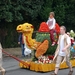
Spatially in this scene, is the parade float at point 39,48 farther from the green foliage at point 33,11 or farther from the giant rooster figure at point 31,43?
the green foliage at point 33,11

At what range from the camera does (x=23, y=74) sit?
9.34 m

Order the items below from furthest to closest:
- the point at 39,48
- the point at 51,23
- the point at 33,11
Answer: the point at 33,11, the point at 51,23, the point at 39,48

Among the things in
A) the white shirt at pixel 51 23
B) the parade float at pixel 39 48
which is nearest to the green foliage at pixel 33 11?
the white shirt at pixel 51 23

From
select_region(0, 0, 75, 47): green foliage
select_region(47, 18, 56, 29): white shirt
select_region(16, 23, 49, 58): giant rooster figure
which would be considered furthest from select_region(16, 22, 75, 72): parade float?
select_region(0, 0, 75, 47): green foliage

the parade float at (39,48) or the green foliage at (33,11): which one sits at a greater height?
the green foliage at (33,11)

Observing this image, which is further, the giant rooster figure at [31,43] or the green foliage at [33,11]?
the green foliage at [33,11]

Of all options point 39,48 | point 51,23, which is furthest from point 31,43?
point 51,23

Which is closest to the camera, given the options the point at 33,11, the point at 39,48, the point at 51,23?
the point at 39,48

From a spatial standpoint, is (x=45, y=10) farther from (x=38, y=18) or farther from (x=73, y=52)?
(x=73, y=52)

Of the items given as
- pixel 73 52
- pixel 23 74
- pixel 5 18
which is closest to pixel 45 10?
pixel 5 18

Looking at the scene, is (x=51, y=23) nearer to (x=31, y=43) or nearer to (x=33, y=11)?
(x=31, y=43)

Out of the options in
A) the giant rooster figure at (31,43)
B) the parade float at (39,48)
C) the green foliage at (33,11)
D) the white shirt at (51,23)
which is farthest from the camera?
the green foliage at (33,11)

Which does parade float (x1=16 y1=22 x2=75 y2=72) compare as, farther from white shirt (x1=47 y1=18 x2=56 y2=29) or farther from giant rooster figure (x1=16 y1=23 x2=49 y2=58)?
white shirt (x1=47 y1=18 x2=56 y2=29)

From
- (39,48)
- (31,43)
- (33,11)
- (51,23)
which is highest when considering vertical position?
(33,11)
